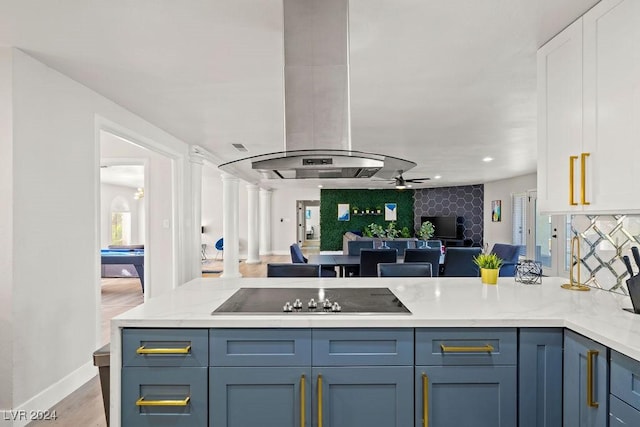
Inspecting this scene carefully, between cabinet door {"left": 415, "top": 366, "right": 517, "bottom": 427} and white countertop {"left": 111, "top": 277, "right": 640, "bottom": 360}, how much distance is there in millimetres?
212

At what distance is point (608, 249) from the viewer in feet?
6.84

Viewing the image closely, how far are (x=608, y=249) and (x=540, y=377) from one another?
1.01m

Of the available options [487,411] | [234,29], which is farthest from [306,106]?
[487,411]

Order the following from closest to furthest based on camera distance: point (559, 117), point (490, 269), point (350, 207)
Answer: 1. point (559, 117)
2. point (490, 269)
3. point (350, 207)

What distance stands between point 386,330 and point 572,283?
1.41 meters

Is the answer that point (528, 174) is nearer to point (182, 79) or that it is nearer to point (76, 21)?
point (182, 79)

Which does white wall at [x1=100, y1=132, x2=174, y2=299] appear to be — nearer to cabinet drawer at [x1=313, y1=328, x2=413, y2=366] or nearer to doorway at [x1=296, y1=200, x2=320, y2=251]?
cabinet drawer at [x1=313, y1=328, x2=413, y2=366]

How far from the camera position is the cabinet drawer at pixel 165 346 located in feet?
5.20

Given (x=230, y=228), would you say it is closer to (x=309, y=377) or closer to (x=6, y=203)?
(x=6, y=203)

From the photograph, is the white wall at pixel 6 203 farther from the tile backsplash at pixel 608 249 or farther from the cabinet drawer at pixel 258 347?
the tile backsplash at pixel 608 249

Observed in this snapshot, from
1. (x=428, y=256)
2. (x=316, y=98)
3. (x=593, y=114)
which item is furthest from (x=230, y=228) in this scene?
(x=593, y=114)

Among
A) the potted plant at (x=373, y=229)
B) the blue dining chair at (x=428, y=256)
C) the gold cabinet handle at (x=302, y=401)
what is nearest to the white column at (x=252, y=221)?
the potted plant at (x=373, y=229)

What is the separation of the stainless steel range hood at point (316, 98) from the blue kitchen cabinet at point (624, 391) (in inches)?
48.3

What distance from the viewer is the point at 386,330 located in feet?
5.21
